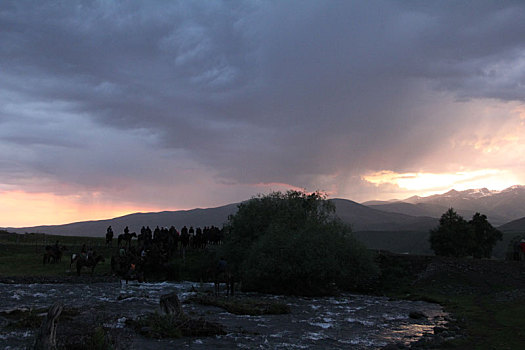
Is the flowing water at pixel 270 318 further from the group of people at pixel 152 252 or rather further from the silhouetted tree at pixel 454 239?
the silhouetted tree at pixel 454 239

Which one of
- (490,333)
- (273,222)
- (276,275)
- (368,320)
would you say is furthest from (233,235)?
(490,333)

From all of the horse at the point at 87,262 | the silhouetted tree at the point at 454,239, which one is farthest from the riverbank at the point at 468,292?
the horse at the point at 87,262

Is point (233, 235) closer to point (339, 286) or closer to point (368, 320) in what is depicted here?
point (339, 286)

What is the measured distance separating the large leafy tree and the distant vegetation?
123 ft

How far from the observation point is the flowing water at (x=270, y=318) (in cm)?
2002

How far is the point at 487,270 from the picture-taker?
48469 millimetres

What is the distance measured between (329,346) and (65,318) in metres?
13.4

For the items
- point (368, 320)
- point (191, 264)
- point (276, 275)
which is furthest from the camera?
point (191, 264)

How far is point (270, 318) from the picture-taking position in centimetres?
2812

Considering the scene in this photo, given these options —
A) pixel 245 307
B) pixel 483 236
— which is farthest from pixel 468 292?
pixel 483 236

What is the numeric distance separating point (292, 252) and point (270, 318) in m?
13.0

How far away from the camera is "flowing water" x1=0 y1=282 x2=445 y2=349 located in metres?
20.0

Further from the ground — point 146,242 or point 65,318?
point 146,242

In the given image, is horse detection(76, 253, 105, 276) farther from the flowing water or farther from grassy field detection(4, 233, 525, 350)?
the flowing water
